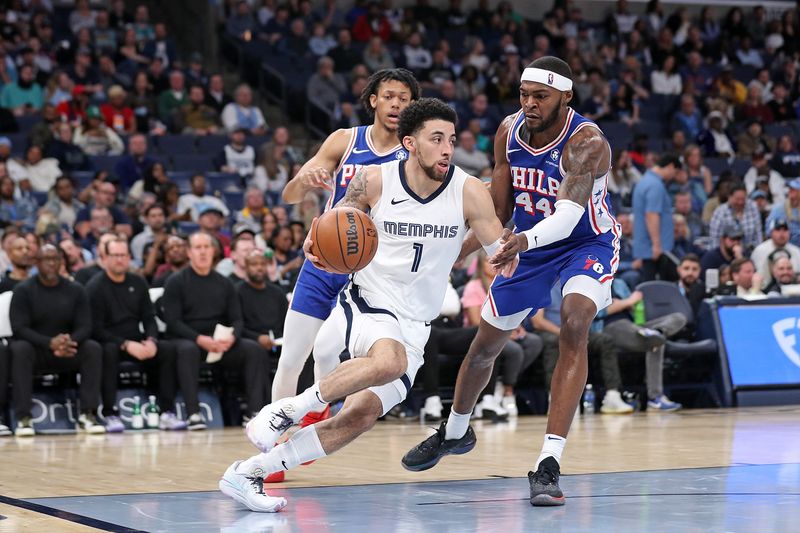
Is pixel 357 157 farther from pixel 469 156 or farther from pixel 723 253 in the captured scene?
pixel 469 156

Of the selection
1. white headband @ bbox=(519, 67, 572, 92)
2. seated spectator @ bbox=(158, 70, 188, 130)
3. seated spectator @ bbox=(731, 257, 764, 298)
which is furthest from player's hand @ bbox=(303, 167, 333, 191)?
seated spectator @ bbox=(158, 70, 188, 130)

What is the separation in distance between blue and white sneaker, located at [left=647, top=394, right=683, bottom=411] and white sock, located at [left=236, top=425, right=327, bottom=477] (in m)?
6.61

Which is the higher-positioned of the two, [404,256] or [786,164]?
[786,164]

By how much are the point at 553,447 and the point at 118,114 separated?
426 inches

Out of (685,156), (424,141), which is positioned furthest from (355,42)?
(424,141)

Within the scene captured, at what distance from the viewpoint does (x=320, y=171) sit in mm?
6156

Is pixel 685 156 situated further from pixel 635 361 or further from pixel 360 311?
pixel 360 311

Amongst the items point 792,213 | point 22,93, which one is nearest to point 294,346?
point 792,213

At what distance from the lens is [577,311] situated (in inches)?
236

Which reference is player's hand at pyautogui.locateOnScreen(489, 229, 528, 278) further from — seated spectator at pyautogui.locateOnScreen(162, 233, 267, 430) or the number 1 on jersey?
seated spectator at pyautogui.locateOnScreen(162, 233, 267, 430)

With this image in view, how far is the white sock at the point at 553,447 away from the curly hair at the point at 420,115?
5.07ft

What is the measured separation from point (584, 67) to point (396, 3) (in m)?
3.35

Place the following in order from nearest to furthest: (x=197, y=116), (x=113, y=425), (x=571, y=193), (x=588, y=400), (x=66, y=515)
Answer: (x=66, y=515) → (x=571, y=193) → (x=113, y=425) → (x=588, y=400) → (x=197, y=116)

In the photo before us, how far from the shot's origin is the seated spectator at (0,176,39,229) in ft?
42.8
